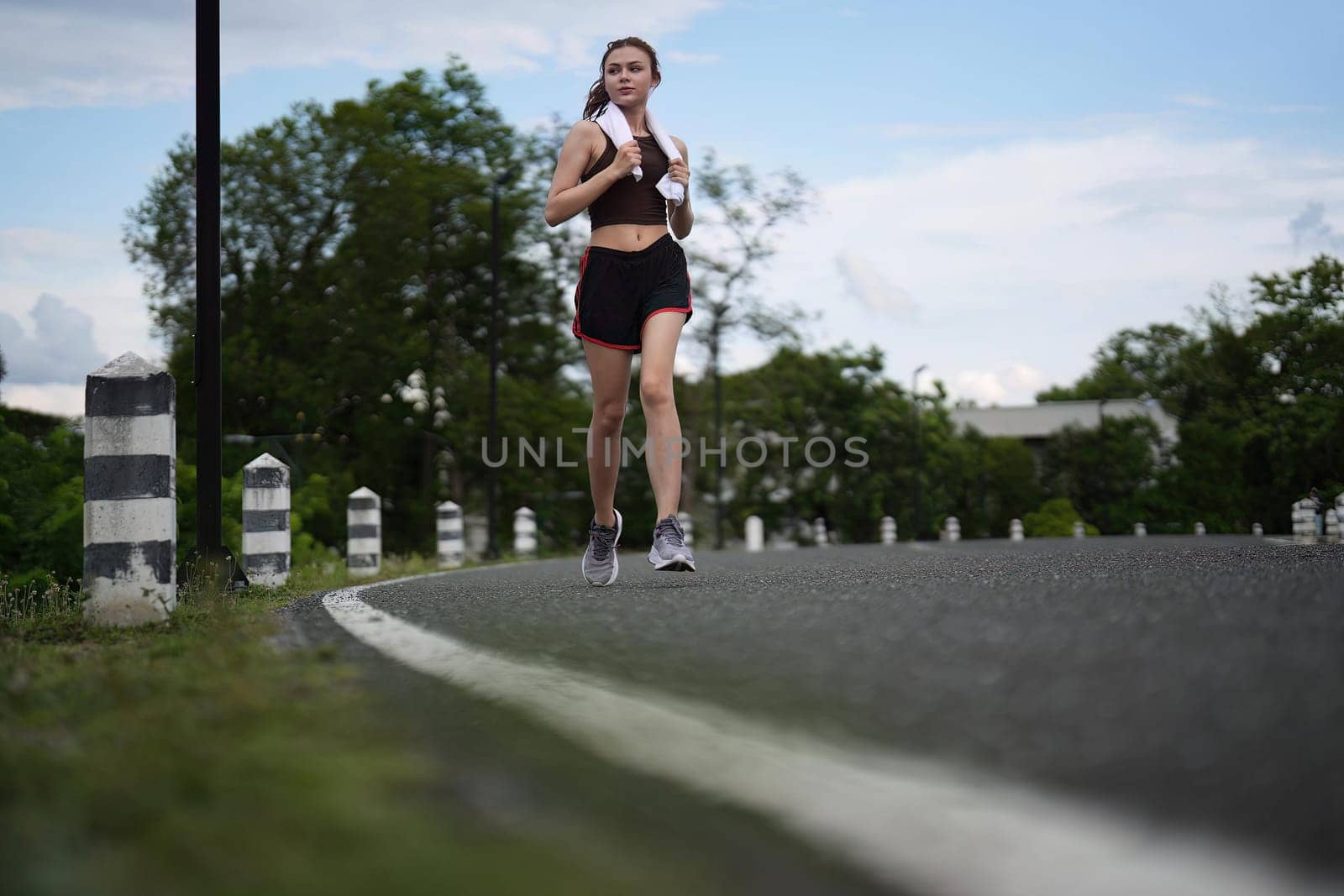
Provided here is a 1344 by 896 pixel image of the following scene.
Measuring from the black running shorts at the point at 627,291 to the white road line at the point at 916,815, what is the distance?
11.6 feet

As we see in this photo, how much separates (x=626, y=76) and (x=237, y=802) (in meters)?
4.86

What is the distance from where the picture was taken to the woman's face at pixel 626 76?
19.1 feet

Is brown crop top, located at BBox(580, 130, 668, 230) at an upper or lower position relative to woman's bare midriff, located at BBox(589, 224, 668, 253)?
upper

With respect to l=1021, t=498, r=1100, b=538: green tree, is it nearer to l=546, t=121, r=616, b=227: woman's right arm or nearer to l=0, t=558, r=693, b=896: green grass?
l=546, t=121, r=616, b=227: woman's right arm

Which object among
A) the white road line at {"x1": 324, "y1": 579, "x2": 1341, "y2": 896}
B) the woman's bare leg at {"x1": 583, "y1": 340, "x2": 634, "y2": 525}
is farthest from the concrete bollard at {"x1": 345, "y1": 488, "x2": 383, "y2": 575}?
the white road line at {"x1": 324, "y1": 579, "x2": 1341, "y2": 896}

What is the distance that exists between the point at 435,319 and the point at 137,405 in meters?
34.1

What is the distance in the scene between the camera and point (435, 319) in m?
38.2

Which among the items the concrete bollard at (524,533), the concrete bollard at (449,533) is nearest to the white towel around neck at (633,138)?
the concrete bollard at (449,533)

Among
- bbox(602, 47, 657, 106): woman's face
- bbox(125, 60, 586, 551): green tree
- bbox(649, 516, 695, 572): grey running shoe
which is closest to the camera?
bbox(649, 516, 695, 572): grey running shoe

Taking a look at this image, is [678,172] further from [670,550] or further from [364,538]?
[364,538]

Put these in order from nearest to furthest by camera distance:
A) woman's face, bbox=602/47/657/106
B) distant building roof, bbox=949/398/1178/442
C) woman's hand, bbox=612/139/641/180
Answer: woman's hand, bbox=612/139/641/180 < woman's face, bbox=602/47/657/106 < distant building roof, bbox=949/398/1178/442

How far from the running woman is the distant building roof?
8415 cm

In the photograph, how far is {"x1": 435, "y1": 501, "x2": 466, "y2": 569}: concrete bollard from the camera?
49.1ft

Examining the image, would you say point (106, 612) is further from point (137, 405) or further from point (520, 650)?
point (520, 650)
